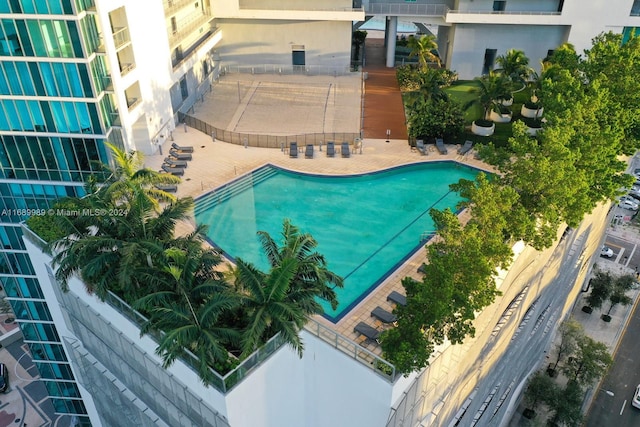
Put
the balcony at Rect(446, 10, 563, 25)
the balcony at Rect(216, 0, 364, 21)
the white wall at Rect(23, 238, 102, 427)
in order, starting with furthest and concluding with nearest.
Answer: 1. the balcony at Rect(216, 0, 364, 21)
2. the balcony at Rect(446, 10, 563, 25)
3. the white wall at Rect(23, 238, 102, 427)

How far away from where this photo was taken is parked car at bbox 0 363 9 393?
1513 inches

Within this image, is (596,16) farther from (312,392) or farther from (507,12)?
(312,392)

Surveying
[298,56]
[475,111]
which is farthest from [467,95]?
[298,56]

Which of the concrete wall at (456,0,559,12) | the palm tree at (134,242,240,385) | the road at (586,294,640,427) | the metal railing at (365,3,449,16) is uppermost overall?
the concrete wall at (456,0,559,12)

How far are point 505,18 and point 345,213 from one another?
90.0 feet

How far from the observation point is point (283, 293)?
1480cm

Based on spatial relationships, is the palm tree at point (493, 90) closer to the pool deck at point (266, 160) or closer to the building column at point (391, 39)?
the pool deck at point (266, 160)

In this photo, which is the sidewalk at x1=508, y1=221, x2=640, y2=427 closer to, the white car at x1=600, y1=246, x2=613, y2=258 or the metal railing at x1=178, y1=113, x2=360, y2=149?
the white car at x1=600, y1=246, x2=613, y2=258

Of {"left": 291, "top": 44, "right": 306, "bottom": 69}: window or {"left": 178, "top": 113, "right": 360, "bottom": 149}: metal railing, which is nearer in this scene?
{"left": 178, "top": 113, "right": 360, "bottom": 149}: metal railing

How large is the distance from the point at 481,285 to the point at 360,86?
104 feet

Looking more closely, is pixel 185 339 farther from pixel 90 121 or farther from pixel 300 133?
pixel 300 133

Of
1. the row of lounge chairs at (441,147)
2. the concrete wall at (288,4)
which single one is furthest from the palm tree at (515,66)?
the concrete wall at (288,4)

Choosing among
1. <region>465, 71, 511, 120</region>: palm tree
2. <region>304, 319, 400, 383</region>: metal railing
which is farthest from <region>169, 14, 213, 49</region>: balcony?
<region>304, 319, 400, 383</region>: metal railing

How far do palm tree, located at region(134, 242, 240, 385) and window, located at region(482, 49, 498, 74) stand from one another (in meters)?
40.0
